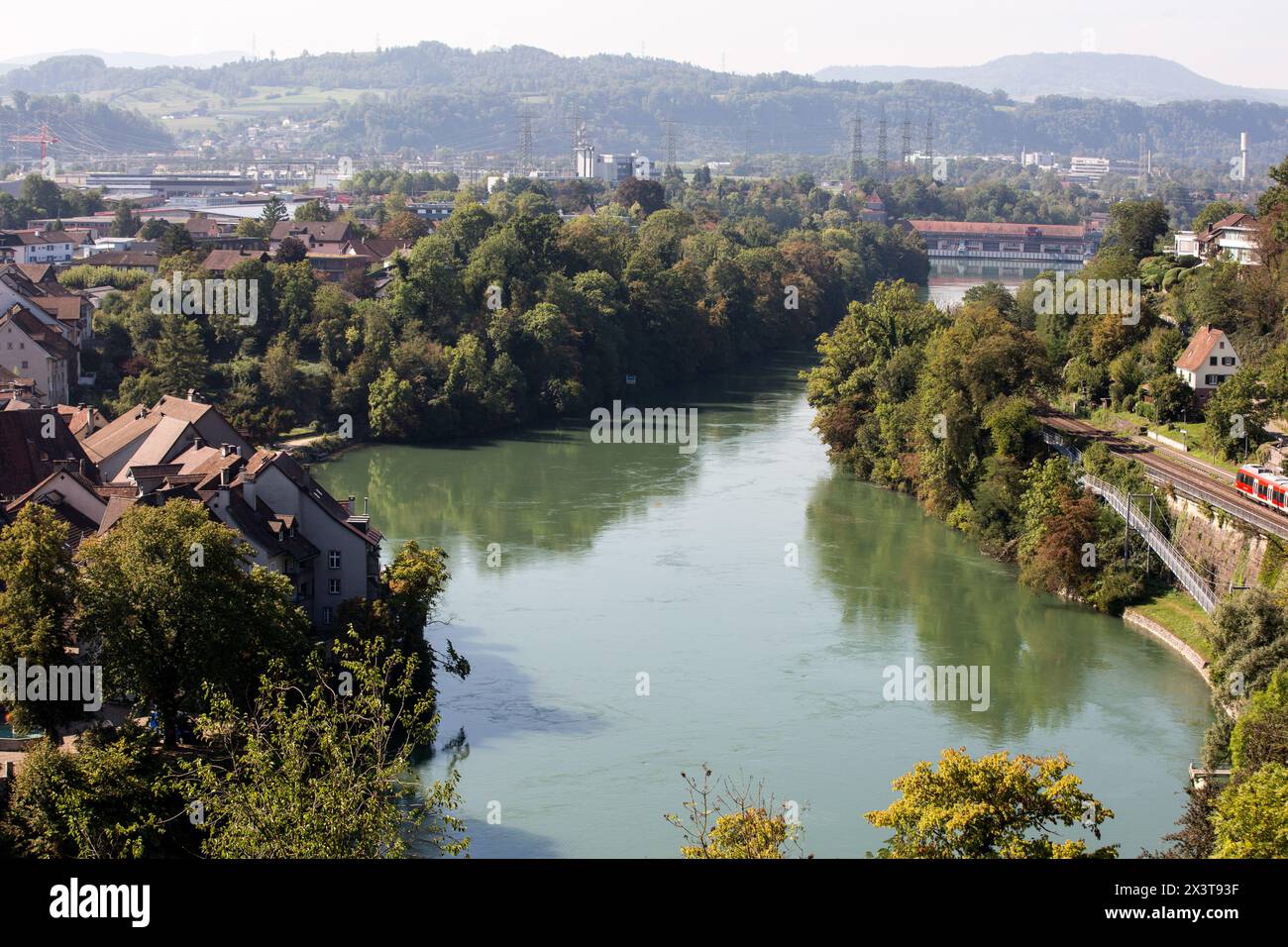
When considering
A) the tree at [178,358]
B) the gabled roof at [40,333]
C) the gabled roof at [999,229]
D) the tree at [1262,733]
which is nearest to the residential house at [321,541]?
the tree at [1262,733]

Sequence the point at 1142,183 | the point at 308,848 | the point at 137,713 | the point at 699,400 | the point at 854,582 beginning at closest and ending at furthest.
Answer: the point at 308,848 → the point at 137,713 → the point at 854,582 → the point at 699,400 → the point at 1142,183

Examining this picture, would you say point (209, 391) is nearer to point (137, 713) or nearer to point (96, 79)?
point (137, 713)

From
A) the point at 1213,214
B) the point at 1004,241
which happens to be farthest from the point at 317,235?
the point at 1004,241

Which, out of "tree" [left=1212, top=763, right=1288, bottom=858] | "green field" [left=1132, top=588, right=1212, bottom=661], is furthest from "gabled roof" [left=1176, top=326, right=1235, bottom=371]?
"tree" [left=1212, top=763, right=1288, bottom=858]

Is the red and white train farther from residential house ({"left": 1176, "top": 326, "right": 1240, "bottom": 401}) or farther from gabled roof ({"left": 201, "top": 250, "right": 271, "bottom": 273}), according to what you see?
gabled roof ({"left": 201, "top": 250, "right": 271, "bottom": 273})

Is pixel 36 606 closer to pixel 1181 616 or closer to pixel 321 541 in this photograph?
pixel 321 541

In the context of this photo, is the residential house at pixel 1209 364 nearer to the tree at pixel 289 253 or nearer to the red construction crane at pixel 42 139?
the tree at pixel 289 253

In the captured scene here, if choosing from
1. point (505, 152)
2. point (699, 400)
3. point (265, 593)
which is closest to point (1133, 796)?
point (265, 593)
